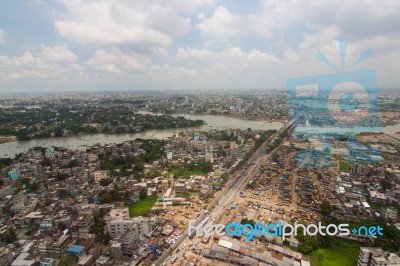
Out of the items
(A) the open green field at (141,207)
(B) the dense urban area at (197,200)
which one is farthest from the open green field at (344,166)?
(A) the open green field at (141,207)

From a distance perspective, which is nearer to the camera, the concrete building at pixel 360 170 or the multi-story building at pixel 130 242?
the multi-story building at pixel 130 242

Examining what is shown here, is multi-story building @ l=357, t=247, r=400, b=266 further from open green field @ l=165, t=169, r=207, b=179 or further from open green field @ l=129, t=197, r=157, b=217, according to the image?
open green field @ l=165, t=169, r=207, b=179

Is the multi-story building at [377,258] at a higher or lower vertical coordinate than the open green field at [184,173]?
higher

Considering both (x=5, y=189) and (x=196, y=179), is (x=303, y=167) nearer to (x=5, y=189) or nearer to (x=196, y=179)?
(x=196, y=179)

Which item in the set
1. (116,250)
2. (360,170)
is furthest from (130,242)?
(360,170)

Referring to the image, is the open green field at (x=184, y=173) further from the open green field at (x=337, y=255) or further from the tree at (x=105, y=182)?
the open green field at (x=337, y=255)

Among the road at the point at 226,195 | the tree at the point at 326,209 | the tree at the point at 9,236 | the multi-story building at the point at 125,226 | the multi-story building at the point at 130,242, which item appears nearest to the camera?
the multi-story building at the point at 130,242

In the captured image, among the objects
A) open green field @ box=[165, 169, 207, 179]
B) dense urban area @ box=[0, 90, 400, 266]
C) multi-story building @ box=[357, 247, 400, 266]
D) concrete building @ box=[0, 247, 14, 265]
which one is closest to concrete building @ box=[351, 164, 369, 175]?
dense urban area @ box=[0, 90, 400, 266]
